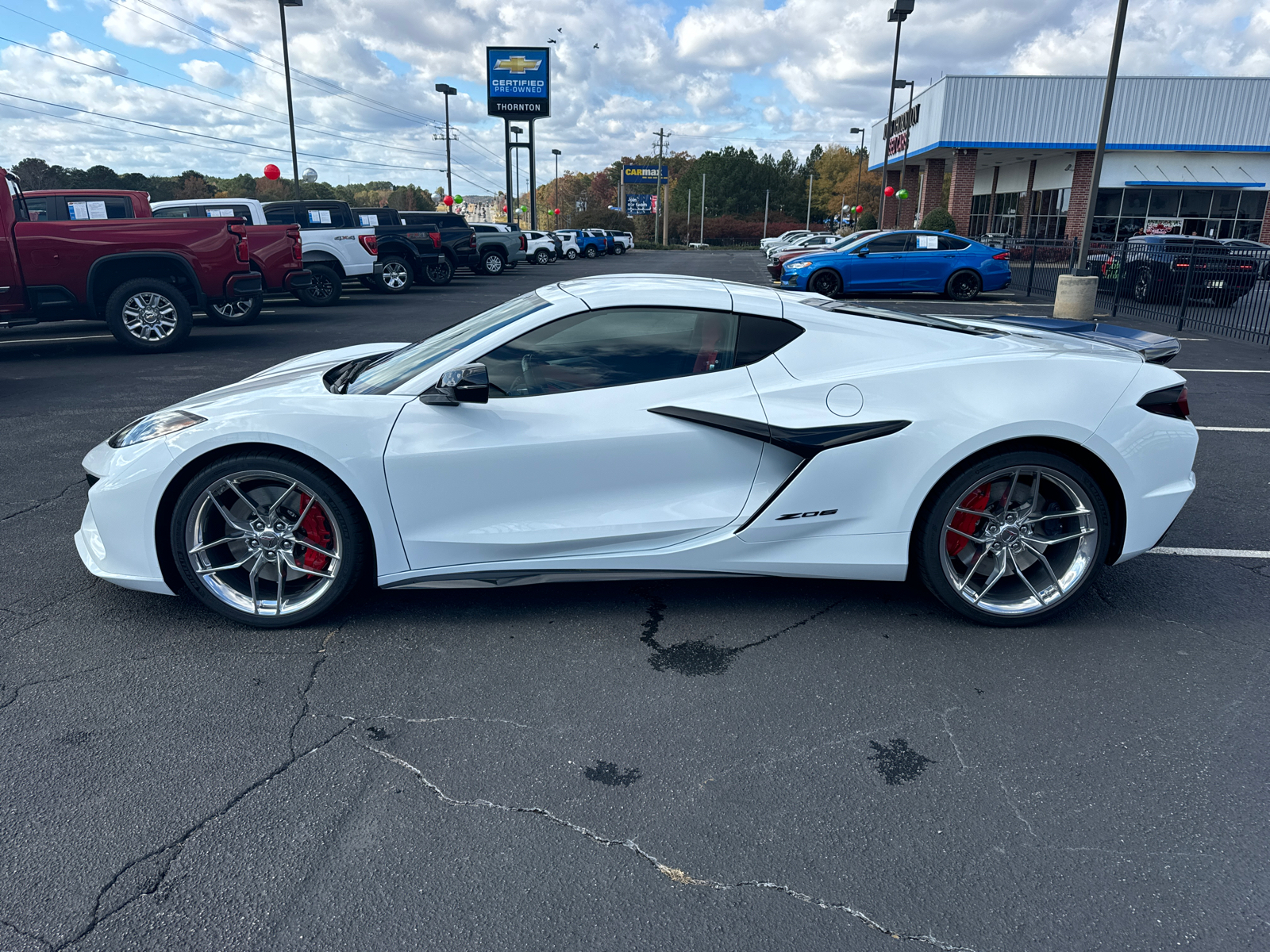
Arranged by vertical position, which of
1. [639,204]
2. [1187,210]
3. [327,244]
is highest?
[639,204]

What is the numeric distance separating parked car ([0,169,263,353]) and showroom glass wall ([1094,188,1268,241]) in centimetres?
3630

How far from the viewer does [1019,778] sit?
107 inches

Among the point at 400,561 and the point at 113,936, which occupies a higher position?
the point at 400,561

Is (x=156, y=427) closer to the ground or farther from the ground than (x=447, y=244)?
closer to the ground

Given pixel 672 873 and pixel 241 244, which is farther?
pixel 241 244

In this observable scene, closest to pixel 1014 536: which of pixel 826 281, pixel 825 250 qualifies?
pixel 826 281

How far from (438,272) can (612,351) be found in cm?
2042

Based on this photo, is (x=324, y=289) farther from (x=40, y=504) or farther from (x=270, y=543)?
(x=270, y=543)

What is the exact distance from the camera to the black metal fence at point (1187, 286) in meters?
13.0

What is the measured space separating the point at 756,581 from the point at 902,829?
1.75 m

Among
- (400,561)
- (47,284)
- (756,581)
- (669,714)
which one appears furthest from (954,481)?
(47,284)

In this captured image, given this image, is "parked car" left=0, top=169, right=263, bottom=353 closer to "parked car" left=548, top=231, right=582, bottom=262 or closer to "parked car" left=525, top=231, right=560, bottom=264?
"parked car" left=525, top=231, right=560, bottom=264

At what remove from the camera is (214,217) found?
1171cm

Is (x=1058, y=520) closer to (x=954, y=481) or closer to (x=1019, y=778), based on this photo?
(x=954, y=481)
